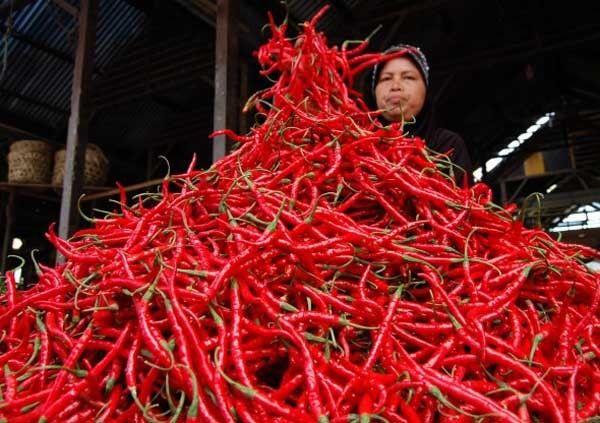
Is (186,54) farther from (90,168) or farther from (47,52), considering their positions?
(47,52)

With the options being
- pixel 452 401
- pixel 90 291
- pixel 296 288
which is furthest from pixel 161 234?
pixel 452 401

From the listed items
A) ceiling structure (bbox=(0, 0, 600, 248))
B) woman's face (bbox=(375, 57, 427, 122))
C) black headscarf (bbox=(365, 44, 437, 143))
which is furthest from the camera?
ceiling structure (bbox=(0, 0, 600, 248))

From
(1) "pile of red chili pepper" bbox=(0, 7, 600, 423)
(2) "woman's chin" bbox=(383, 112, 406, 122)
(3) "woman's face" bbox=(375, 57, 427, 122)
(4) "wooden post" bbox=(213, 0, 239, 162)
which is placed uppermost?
(4) "wooden post" bbox=(213, 0, 239, 162)

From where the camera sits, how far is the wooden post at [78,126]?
3.73 m

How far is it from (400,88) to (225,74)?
1301mm

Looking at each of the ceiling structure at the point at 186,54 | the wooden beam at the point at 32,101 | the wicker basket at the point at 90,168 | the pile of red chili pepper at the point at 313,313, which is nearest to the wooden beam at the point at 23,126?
the ceiling structure at the point at 186,54

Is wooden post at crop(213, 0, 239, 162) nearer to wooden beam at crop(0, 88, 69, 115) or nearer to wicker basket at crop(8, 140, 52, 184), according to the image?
wicker basket at crop(8, 140, 52, 184)

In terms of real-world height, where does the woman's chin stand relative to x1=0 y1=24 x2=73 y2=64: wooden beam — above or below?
below

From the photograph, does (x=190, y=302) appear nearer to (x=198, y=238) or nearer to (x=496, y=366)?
(x=198, y=238)

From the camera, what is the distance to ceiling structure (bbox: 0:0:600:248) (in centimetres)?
532

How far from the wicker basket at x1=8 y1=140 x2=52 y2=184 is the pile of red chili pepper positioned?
5.44 meters

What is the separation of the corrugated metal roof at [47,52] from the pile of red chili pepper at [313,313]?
5859 millimetres

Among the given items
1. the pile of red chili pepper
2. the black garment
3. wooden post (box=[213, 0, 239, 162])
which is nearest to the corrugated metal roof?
wooden post (box=[213, 0, 239, 162])

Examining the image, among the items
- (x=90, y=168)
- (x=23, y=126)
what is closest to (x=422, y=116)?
(x=90, y=168)
